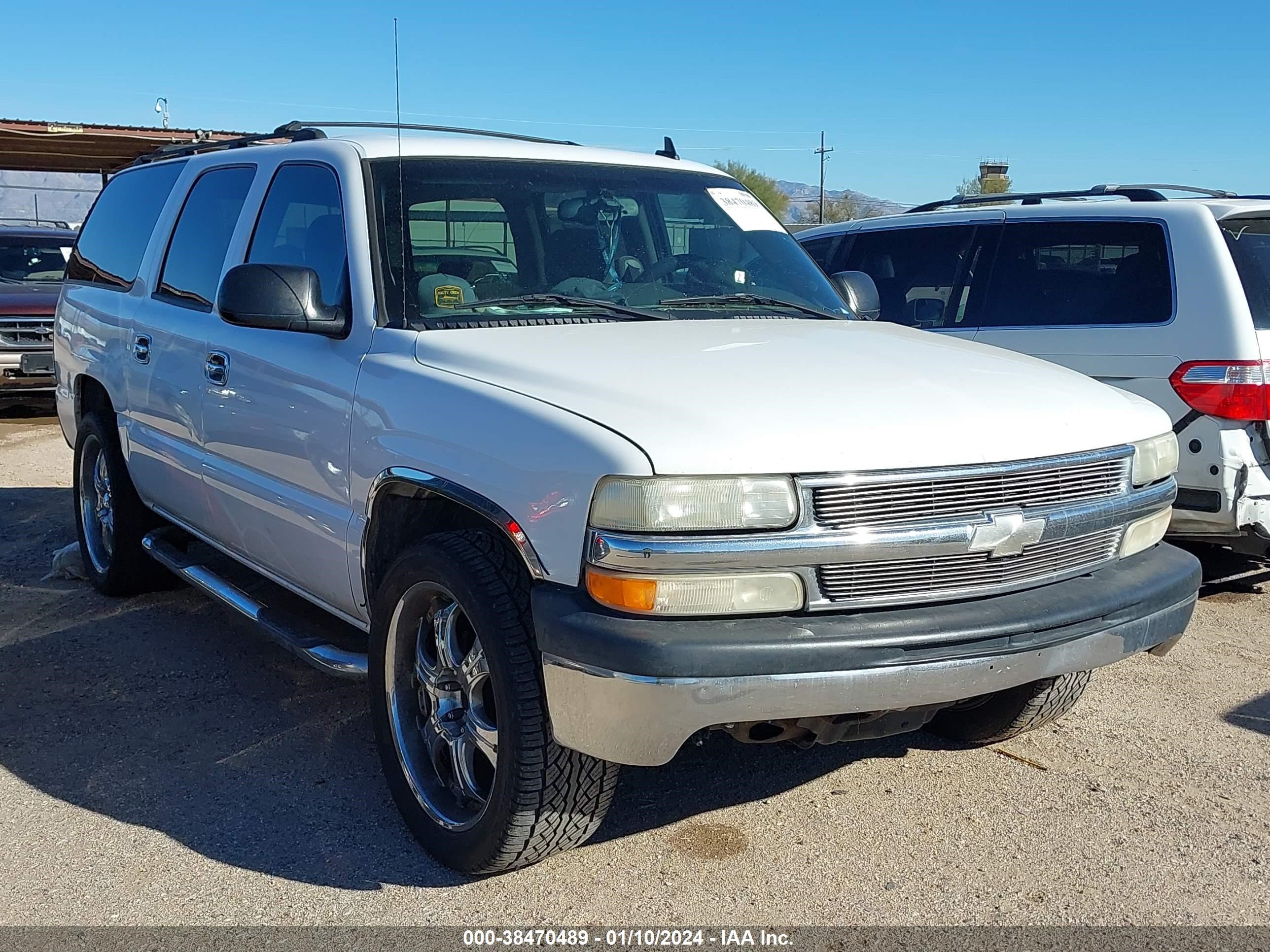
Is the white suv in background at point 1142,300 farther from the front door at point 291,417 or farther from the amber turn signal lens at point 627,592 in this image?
the front door at point 291,417

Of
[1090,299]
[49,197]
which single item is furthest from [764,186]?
[1090,299]

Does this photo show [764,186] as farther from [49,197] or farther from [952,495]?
[952,495]

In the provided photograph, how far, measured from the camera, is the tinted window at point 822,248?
7570 millimetres

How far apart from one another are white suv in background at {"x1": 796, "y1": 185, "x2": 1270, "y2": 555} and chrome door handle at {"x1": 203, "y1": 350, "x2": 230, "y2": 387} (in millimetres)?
3752

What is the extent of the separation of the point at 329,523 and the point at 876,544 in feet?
5.68

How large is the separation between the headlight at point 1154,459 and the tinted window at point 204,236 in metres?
3.18

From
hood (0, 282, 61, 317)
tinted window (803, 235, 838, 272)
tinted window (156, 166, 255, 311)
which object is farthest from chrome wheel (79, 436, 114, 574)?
hood (0, 282, 61, 317)

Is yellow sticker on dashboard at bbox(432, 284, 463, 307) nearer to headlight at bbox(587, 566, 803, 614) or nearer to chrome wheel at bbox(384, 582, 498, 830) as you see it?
chrome wheel at bbox(384, 582, 498, 830)

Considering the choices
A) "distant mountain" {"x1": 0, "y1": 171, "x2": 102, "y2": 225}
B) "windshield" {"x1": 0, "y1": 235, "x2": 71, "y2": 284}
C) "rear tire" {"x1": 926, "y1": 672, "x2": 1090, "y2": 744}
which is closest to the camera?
"rear tire" {"x1": 926, "y1": 672, "x2": 1090, "y2": 744}

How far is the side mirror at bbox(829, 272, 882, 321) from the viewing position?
4.67 metres

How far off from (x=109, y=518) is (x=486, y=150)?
2.76 meters

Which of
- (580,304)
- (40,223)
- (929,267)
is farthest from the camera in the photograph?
(40,223)

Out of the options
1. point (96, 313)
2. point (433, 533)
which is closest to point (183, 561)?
point (96, 313)

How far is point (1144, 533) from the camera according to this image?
135 inches
